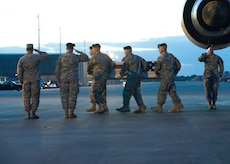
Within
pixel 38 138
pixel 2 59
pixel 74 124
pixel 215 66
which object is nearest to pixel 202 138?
pixel 38 138

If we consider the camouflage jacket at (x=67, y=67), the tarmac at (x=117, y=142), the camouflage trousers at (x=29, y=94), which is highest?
the camouflage jacket at (x=67, y=67)

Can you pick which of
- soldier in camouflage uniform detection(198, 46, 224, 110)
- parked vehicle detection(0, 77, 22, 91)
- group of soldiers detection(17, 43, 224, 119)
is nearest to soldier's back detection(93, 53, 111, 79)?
group of soldiers detection(17, 43, 224, 119)

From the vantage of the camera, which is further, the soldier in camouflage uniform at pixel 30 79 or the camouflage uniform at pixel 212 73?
the camouflage uniform at pixel 212 73

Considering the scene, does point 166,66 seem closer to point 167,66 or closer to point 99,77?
point 167,66

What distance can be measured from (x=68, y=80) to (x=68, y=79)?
24mm

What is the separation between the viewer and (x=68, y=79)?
10.2 meters

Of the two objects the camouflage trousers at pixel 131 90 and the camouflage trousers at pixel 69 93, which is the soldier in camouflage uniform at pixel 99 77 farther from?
the camouflage trousers at pixel 69 93

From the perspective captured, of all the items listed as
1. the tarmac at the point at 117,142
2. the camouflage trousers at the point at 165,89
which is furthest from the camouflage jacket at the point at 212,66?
the tarmac at the point at 117,142

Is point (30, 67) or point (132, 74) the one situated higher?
point (30, 67)

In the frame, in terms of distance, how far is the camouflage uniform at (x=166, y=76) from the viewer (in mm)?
11414

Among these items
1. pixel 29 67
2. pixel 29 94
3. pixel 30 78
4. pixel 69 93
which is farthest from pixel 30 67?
pixel 69 93

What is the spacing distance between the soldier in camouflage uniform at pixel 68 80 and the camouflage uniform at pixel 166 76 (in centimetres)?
241

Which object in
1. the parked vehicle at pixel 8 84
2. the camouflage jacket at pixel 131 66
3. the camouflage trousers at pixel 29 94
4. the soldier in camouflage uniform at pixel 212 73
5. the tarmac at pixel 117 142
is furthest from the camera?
the parked vehicle at pixel 8 84

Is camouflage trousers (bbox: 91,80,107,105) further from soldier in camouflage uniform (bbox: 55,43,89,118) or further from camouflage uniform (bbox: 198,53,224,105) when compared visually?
camouflage uniform (bbox: 198,53,224,105)
